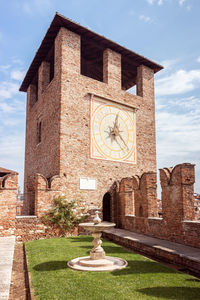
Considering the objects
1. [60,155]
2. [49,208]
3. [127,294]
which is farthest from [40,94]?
[127,294]

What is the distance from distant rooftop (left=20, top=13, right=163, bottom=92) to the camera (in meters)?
12.7

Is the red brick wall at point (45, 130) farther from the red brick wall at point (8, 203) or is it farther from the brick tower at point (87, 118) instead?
the red brick wall at point (8, 203)

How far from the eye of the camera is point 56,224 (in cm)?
1077

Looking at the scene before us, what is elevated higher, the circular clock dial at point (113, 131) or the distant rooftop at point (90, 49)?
the distant rooftop at point (90, 49)

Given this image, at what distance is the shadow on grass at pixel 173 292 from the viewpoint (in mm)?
4266

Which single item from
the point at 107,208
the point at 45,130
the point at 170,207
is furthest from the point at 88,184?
the point at 170,207

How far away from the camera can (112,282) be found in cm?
494

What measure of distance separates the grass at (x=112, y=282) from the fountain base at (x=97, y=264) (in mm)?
157

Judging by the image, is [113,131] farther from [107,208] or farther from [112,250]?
[112,250]

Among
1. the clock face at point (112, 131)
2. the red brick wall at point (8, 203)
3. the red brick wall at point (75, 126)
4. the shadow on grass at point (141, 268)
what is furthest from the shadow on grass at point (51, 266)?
the clock face at point (112, 131)

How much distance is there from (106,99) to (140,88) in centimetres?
321

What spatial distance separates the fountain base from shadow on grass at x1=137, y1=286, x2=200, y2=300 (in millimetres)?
1380

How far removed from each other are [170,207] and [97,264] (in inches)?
143

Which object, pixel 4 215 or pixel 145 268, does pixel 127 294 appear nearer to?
pixel 145 268
